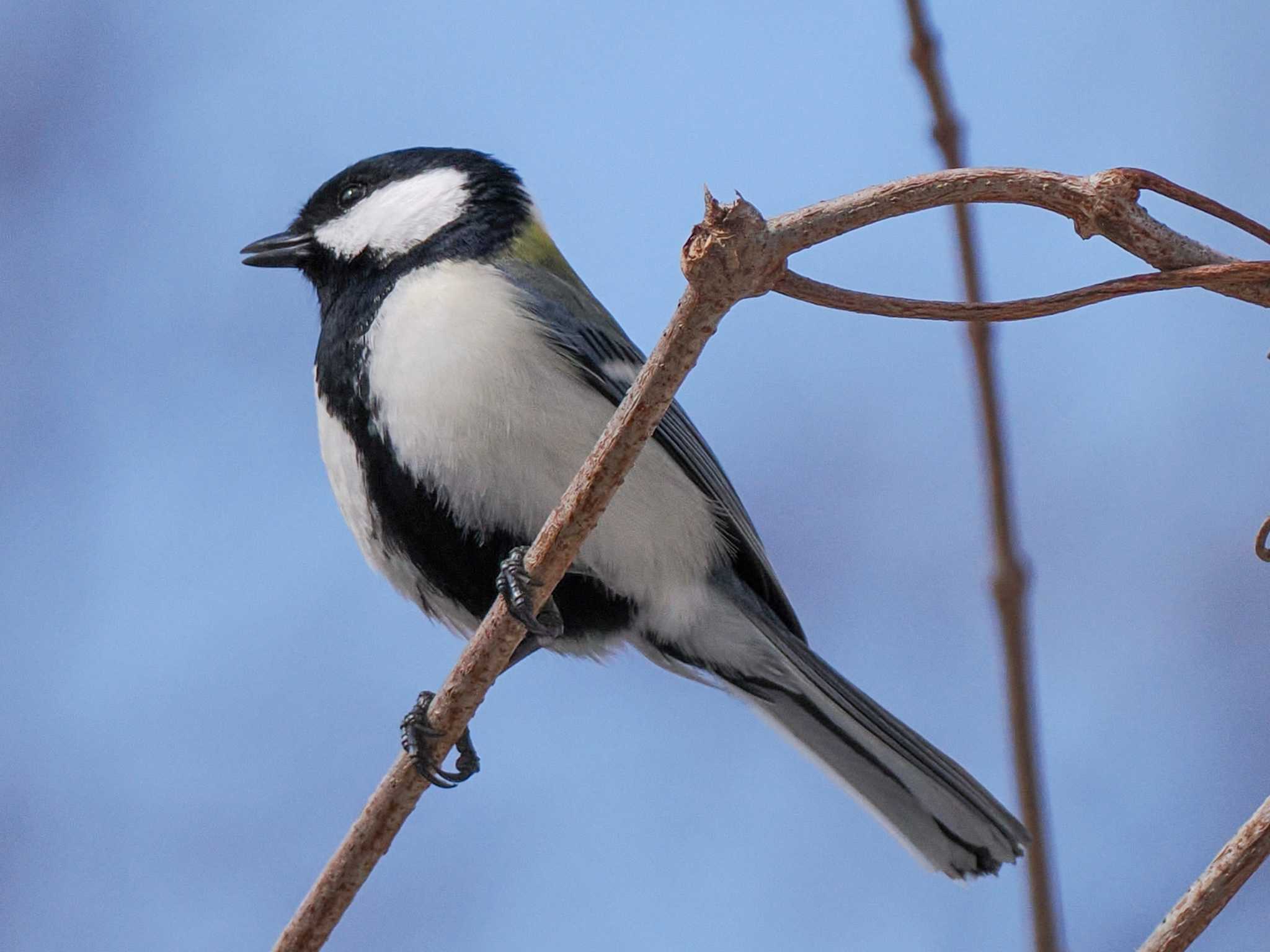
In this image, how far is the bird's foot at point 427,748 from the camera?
1.54 metres

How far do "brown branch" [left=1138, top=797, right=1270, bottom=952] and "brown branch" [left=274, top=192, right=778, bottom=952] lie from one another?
568 mm

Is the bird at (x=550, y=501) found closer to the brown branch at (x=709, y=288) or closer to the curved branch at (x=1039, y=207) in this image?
the brown branch at (x=709, y=288)

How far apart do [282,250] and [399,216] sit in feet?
0.93

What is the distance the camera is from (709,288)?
1104 mm

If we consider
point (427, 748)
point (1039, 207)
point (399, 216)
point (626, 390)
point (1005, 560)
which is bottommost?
point (427, 748)

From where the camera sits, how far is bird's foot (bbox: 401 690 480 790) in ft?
5.06

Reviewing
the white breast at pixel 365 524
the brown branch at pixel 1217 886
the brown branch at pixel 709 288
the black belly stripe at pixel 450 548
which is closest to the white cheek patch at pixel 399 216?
the white breast at pixel 365 524

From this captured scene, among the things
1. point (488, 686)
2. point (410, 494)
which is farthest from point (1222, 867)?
point (410, 494)

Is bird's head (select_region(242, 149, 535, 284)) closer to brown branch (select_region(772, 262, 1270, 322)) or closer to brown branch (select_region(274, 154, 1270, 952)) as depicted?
brown branch (select_region(274, 154, 1270, 952))

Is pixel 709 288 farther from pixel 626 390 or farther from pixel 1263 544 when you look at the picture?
pixel 626 390

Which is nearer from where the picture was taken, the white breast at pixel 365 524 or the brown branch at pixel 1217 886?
the brown branch at pixel 1217 886

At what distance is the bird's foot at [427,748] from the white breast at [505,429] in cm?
34

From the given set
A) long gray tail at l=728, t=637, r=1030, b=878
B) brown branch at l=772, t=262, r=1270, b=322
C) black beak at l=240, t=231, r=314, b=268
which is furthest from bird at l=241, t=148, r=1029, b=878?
brown branch at l=772, t=262, r=1270, b=322

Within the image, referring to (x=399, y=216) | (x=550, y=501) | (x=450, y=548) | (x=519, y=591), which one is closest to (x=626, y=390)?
(x=550, y=501)
